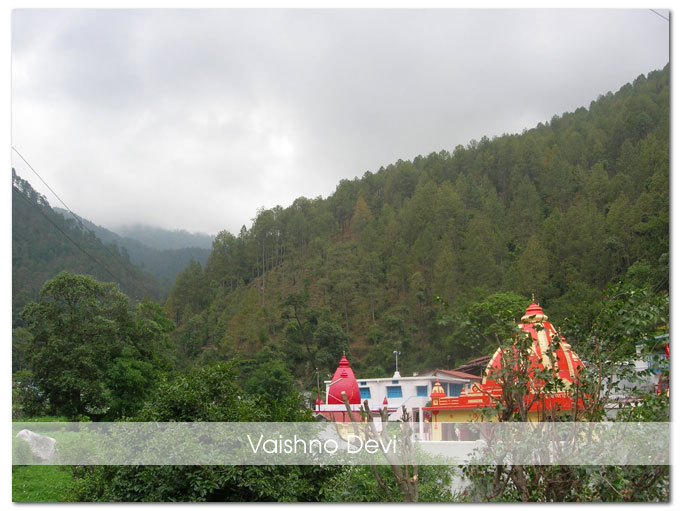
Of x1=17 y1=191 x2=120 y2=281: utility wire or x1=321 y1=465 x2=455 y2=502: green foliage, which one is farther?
x1=17 y1=191 x2=120 y2=281: utility wire

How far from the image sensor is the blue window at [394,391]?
9250mm

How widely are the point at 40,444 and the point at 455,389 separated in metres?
6.35

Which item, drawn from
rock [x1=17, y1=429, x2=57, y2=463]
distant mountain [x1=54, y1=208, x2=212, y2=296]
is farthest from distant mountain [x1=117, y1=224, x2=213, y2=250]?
rock [x1=17, y1=429, x2=57, y2=463]

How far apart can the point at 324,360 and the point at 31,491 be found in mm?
4278

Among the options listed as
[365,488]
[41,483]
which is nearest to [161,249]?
[41,483]

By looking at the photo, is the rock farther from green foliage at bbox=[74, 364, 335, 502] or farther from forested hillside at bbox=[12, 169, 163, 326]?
green foliage at bbox=[74, 364, 335, 502]

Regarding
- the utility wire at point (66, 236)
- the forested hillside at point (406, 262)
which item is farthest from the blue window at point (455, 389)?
the utility wire at point (66, 236)

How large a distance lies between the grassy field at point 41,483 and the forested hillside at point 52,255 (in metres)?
1.83

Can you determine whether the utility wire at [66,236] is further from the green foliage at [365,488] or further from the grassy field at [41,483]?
the green foliage at [365,488]

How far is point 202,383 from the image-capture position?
4.17m

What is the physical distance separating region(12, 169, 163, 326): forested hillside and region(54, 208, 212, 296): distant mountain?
187 mm

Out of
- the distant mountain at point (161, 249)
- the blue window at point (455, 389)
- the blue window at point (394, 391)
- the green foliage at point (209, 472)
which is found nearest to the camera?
the green foliage at point (209, 472)

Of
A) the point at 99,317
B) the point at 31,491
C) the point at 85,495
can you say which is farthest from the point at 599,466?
the point at 99,317

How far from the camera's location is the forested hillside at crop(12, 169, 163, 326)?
6.10 m
